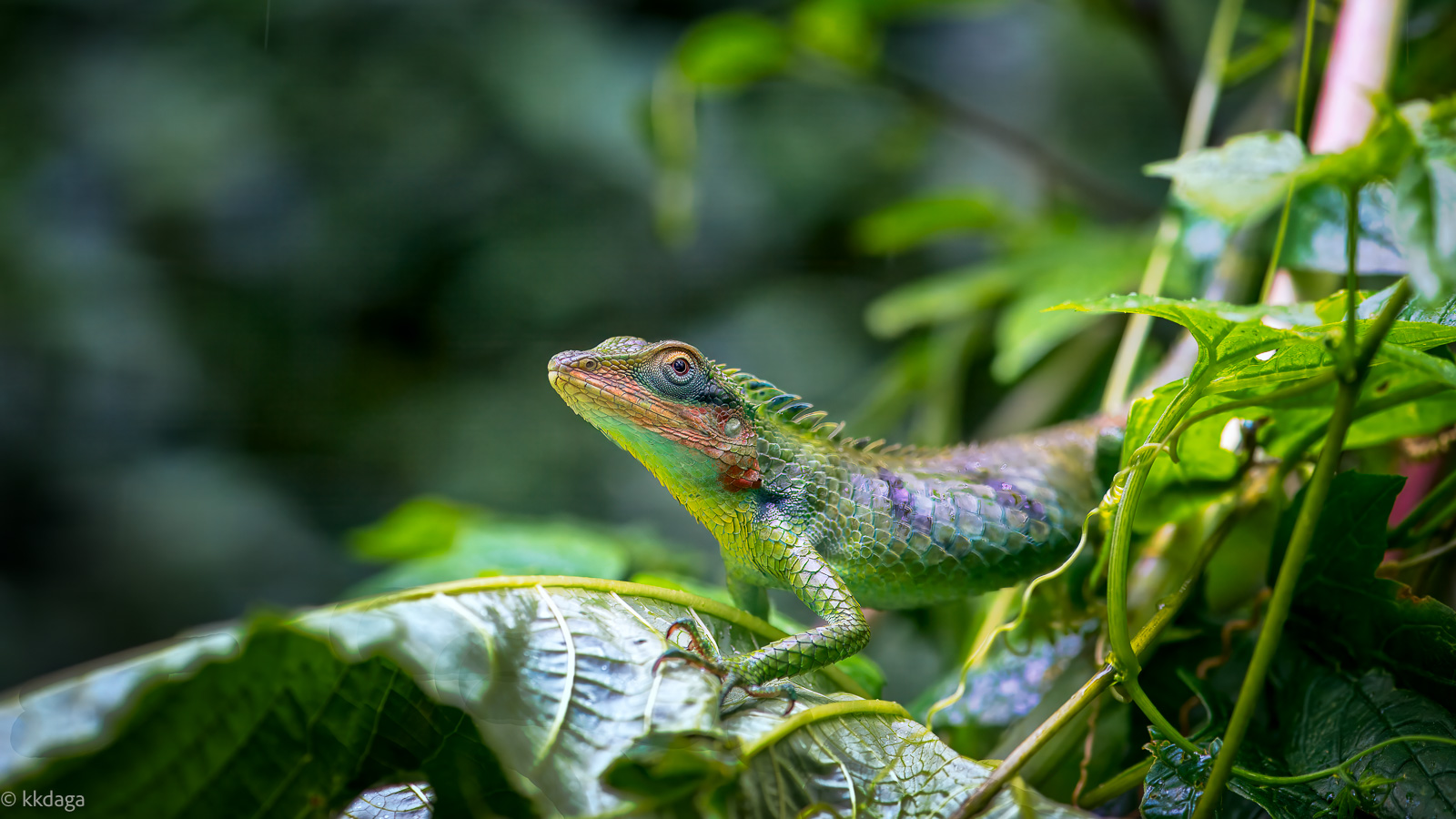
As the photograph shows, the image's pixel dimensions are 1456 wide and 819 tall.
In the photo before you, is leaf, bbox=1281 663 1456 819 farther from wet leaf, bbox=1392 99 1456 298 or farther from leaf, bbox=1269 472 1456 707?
wet leaf, bbox=1392 99 1456 298

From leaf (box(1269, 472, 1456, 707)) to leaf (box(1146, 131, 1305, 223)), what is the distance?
0.45 metres

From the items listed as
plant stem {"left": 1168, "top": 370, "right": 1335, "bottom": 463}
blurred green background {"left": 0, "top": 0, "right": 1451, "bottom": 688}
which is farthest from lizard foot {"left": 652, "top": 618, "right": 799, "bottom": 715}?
blurred green background {"left": 0, "top": 0, "right": 1451, "bottom": 688}

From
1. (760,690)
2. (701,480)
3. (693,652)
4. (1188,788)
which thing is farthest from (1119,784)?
(701,480)

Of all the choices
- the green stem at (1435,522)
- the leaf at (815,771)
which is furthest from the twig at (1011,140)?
the leaf at (815,771)

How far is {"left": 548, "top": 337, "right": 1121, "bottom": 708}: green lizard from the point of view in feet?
5.00

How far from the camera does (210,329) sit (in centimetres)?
566

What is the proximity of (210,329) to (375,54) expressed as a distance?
2.06 meters

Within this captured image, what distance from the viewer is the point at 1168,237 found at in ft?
7.33

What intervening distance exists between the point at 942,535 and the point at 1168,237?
1205 millimetres

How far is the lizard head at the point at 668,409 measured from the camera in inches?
61.2

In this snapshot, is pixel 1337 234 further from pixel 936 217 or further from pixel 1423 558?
pixel 936 217

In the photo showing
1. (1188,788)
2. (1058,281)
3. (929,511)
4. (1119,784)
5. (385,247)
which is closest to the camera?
(1188,788)

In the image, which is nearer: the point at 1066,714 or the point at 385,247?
the point at 1066,714

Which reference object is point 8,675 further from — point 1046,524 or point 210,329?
point 1046,524
